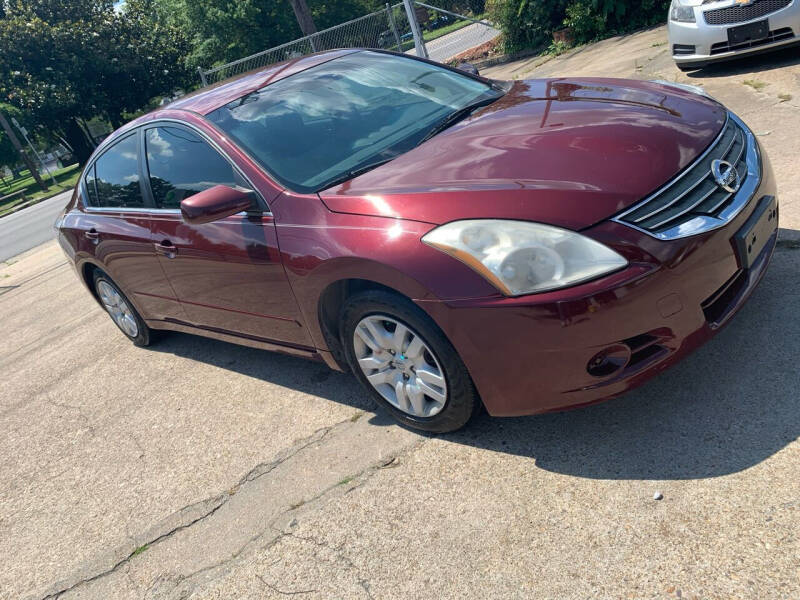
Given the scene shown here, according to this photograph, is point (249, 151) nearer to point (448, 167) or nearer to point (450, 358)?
point (448, 167)

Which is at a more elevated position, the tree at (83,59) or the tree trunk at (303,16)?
the tree at (83,59)

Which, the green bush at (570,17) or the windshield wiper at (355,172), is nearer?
the windshield wiper at (355,172)

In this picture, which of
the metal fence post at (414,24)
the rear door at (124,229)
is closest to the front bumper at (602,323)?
the rear door at (124,229)

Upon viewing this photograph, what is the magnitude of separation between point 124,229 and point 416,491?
2.71 metres

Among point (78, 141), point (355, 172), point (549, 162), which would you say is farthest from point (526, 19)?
point (78, 141)

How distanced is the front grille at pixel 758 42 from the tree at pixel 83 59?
3241 centimetres

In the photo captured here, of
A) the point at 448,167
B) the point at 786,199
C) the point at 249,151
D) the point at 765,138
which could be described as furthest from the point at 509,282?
the point at 765,138

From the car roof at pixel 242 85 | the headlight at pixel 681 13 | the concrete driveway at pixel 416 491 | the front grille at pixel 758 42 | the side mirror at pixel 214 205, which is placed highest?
the car roof at pixel 242 85

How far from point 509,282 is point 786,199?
9.08 ft

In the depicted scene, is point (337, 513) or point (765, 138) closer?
point (337, 513)

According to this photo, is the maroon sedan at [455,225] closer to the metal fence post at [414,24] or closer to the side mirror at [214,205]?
the side mirror at [214,205]

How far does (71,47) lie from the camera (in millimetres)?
33219

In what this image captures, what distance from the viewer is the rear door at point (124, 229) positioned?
423 centimetres

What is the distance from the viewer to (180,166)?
384 cm
